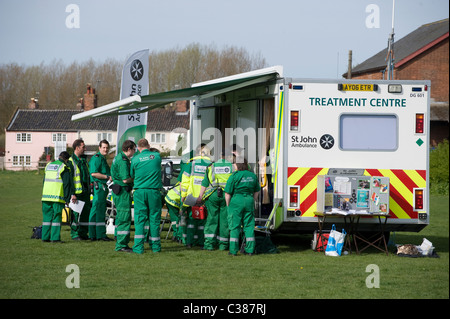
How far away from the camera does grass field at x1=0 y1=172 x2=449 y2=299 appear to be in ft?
26.3

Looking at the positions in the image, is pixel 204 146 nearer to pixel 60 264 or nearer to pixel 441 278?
pixel 60 264

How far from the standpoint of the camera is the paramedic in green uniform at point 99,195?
1312cm

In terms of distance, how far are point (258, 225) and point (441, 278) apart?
3.84 m

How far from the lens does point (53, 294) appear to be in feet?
25.7

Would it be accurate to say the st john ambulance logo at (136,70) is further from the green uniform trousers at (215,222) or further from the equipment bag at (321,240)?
the equipment bag at (321,240)

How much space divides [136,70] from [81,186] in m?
Answer: 4.45

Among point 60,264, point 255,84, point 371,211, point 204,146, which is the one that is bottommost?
point 60,264

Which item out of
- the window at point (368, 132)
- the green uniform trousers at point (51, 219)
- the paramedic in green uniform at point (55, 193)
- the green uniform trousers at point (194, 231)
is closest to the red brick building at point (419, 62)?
the window at point (368, 132)

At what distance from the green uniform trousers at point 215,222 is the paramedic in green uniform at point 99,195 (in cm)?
240

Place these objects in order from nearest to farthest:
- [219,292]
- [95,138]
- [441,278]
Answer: [219,292]
[441,278]
[95,138]

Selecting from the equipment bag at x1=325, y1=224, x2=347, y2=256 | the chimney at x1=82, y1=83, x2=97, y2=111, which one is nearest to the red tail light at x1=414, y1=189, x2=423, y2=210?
the equipment bag at x1=325, y1=224, x2=347, y2=256

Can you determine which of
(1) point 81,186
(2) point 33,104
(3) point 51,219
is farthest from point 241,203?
(2) point 33,104
